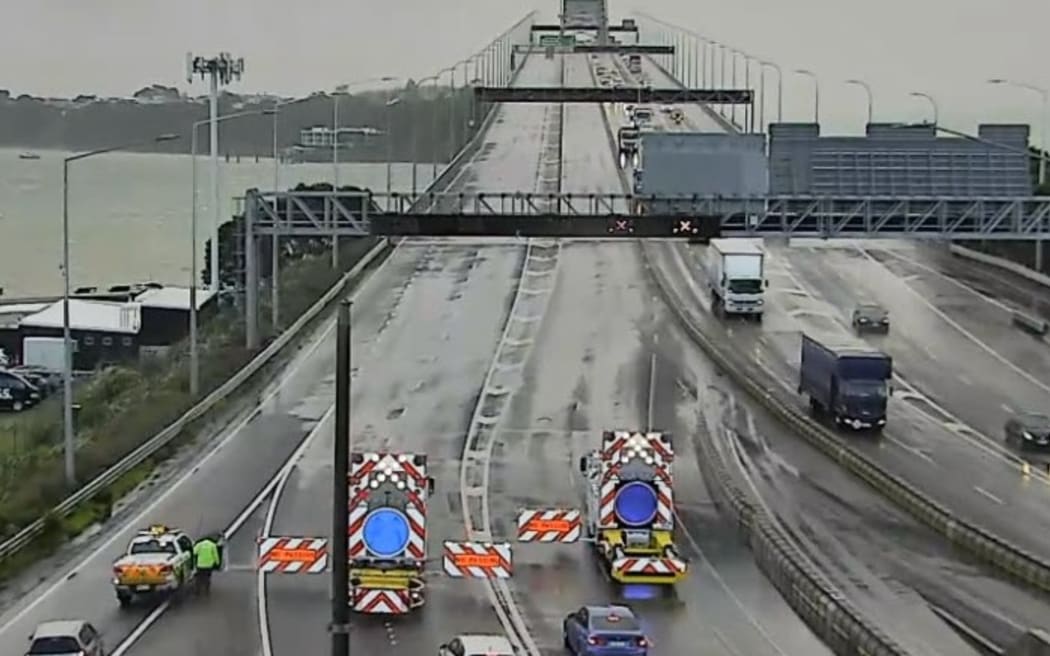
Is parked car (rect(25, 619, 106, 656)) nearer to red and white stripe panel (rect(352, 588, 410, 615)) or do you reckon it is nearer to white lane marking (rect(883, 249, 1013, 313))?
red and white stripe panel (rect(352, 588, 410, 615))

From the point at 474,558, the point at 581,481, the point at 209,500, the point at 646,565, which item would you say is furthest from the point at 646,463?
the point at 209,500

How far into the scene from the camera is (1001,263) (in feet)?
337

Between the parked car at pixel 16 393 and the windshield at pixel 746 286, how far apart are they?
1187 inches

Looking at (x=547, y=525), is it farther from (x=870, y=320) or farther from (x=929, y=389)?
(x=870, y=320)

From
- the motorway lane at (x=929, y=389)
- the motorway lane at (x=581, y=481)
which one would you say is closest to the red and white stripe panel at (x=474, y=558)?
the motorway lane at (x=581, y=481)

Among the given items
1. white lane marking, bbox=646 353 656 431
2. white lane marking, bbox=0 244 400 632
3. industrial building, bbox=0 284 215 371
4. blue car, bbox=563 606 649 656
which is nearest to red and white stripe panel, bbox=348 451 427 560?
blue car, bbox=563 606 649 656

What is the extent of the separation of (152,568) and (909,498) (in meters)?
19.5

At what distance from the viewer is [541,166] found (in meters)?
112

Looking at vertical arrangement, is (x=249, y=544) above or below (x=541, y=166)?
below

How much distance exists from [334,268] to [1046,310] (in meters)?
35.0

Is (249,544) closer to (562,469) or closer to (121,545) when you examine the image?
(121,545)

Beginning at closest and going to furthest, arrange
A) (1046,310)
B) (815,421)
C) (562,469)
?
(562,469) < (815,421) < (1046,310)

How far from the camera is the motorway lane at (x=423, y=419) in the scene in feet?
114

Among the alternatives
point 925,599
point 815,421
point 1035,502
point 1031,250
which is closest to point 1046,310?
point 1031,250
